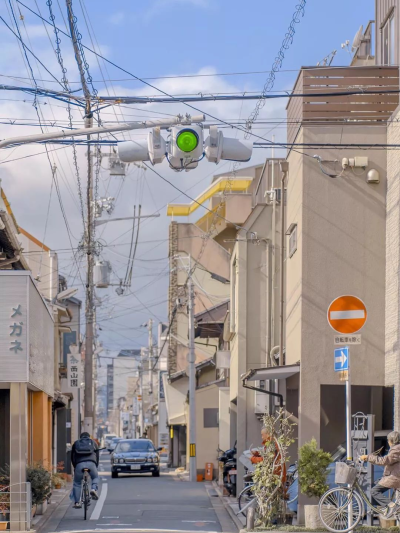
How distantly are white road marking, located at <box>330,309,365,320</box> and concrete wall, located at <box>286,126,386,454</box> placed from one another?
11.0 ft

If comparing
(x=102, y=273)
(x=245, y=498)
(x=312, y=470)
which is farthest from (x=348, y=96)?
(x=102, y=273)

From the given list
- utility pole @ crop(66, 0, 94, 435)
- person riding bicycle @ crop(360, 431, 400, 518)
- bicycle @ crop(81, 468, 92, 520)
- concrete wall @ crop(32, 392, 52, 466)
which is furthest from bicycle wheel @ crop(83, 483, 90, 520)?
utility pole @ crop(66, 0, 94, 435)

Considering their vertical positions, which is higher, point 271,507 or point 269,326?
point 269,326

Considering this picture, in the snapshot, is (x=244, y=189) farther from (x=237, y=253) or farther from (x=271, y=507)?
(x=271, y=507)

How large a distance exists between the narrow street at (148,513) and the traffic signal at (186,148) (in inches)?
282

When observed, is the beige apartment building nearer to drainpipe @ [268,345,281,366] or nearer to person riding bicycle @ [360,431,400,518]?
drainpipe @ [268,345,281,366]

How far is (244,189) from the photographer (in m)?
51.0

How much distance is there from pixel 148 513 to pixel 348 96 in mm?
9808

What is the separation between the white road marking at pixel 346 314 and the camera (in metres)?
15.0

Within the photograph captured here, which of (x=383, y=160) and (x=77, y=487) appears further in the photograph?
(x=77, y=487)

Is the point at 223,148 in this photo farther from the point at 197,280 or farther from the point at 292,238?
the point at 197,280

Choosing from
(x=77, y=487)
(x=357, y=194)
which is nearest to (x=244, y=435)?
(x=77, y=487)

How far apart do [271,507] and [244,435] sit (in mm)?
Result: 11030

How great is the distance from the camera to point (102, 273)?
38000 millimetres
